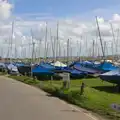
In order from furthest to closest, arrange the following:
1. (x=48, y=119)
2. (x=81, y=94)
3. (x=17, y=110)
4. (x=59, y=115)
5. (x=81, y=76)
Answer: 1. (x=81, y=76)
2. (x=81, y=94)
3. (x=17, y=110)
4. (x=59, y=115)
5. (x=48, y=119)

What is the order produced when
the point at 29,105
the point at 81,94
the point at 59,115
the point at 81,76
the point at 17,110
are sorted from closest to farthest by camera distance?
1. the point at 59,115
2. the point at 17,110
3. the point at 29,105
4. the point at 81,94
5. the point at 81,76

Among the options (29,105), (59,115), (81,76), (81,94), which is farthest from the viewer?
(81,76)

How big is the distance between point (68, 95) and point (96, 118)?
8.17m

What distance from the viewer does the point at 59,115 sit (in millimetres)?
16562

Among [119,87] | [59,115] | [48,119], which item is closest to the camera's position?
[48,119]

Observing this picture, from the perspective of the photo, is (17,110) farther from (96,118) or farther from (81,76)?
(81,76)

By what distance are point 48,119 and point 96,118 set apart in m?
2.04

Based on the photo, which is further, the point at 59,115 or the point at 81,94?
the point at 81,94

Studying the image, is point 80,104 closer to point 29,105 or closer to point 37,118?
point 29,105

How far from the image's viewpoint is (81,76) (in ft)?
167

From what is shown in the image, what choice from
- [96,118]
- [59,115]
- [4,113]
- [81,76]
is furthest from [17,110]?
[81,76]

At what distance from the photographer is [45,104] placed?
20812mm

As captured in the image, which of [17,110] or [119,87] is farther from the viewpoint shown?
[119,87]

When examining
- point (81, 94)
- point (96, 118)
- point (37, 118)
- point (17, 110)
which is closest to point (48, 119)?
point (37, 118)
